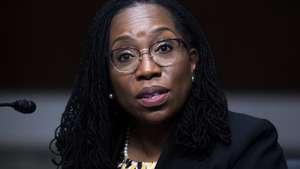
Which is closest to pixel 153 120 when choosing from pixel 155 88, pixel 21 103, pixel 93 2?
pixel 155 88

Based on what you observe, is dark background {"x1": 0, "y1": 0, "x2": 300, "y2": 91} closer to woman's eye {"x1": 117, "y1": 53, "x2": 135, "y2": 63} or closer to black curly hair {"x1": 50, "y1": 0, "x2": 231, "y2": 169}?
black curly hair {"x1": 50, "y1": 0, "x2": 231, "y2": 169}

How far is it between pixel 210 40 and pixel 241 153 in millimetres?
3140

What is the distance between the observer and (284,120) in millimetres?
5625

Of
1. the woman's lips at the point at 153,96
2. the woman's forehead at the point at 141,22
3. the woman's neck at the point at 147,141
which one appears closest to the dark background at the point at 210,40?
the woman's neck at the point at 147,141

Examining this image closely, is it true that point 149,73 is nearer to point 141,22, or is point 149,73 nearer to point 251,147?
point 141,22

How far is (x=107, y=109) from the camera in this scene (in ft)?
8.77

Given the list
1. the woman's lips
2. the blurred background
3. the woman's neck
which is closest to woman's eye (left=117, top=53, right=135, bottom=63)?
the woman's lips

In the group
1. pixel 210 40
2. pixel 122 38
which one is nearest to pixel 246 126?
pixel 122 38

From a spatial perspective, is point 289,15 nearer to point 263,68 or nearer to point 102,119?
point 263,68

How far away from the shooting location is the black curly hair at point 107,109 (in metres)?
2.54

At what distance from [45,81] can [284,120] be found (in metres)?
1.73

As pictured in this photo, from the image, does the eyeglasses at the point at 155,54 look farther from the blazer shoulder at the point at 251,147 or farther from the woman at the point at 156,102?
the blazer shoulder at the point at 251,147

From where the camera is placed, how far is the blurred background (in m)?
5.61

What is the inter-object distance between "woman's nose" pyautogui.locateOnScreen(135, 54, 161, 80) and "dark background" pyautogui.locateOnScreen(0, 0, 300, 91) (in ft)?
10.2
